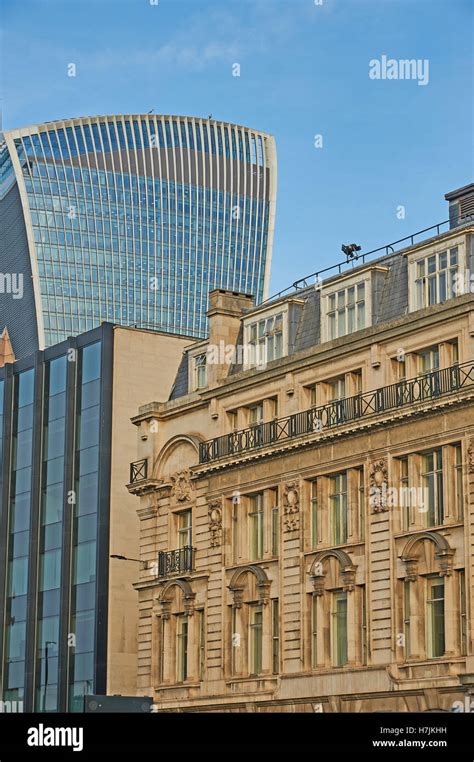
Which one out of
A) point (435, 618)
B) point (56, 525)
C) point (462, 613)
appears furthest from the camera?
point (56, 525)

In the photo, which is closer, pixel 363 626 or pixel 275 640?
pixel 363 626

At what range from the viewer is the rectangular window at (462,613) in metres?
55.2

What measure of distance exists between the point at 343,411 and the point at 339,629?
366 inches

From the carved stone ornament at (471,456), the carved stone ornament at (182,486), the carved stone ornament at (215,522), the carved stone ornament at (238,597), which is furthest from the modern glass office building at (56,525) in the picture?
the carved stone ornament at (471,456)

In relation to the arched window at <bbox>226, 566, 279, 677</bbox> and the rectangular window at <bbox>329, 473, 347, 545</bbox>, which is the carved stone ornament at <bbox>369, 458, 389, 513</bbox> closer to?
the rectangular window at <bbox>329, 473, 347, 545</bbox>

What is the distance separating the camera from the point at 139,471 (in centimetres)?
7525

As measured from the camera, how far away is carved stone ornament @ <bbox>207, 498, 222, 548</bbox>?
2709 inches

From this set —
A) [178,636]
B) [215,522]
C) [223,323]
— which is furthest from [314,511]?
[223,323]

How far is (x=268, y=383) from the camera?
68.7 metres

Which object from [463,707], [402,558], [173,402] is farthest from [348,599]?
[173,402]

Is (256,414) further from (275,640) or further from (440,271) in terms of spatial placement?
(440,271)

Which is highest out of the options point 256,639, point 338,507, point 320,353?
point 320,353

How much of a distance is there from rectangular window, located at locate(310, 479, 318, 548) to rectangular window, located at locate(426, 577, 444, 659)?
7.50m

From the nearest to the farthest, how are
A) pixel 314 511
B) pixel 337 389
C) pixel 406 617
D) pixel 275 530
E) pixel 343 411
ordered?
pixel 406 617 < pixel 343 411 < pixel 314 511 < pixel 337 389 < pixel 275 530
